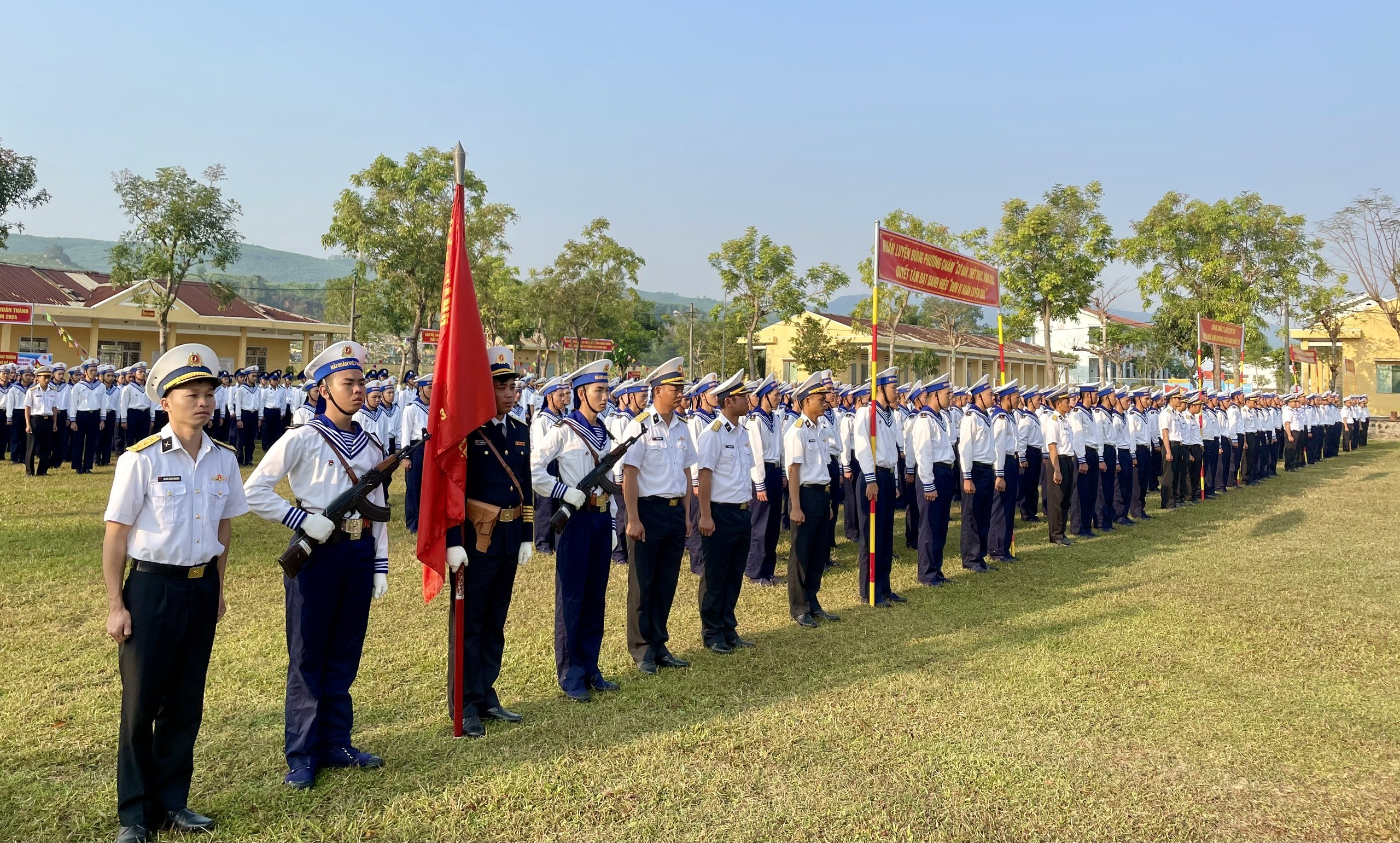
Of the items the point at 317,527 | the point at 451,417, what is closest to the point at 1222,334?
the point at 451,417

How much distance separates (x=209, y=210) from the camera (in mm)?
23016

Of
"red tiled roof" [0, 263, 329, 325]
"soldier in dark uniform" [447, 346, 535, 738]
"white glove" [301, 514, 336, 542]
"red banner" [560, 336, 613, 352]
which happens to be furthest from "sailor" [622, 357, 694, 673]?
"red tiled roof" [0, 263, 329, 325]

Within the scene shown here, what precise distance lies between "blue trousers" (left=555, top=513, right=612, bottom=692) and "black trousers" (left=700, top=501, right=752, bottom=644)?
1.12 metres

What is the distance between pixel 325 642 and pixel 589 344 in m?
31.7

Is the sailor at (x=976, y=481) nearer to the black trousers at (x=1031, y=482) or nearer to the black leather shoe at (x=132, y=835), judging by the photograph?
the black trousers at (x=1031, y=482)

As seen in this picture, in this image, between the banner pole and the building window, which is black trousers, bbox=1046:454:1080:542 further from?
the building window

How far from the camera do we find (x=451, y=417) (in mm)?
4594

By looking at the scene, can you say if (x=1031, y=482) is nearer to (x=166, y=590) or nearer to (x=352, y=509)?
(x=352, y=509)

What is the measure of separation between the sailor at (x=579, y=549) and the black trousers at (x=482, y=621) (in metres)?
0.42

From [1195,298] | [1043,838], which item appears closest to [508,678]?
[1043,838]

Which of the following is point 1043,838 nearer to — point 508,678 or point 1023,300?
point 508,678

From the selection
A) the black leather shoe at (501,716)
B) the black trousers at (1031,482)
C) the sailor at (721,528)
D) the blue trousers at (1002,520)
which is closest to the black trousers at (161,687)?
the black leather shoe at (501,716)

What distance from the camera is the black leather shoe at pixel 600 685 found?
544 centimetres

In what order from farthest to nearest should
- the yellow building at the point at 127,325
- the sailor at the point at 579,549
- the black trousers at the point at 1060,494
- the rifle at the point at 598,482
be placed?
the yellow building at the point at 127,325, the black trousers at the point at 1060,494, the sailor at the point at 579,549, the rifle at the point at 598,482
